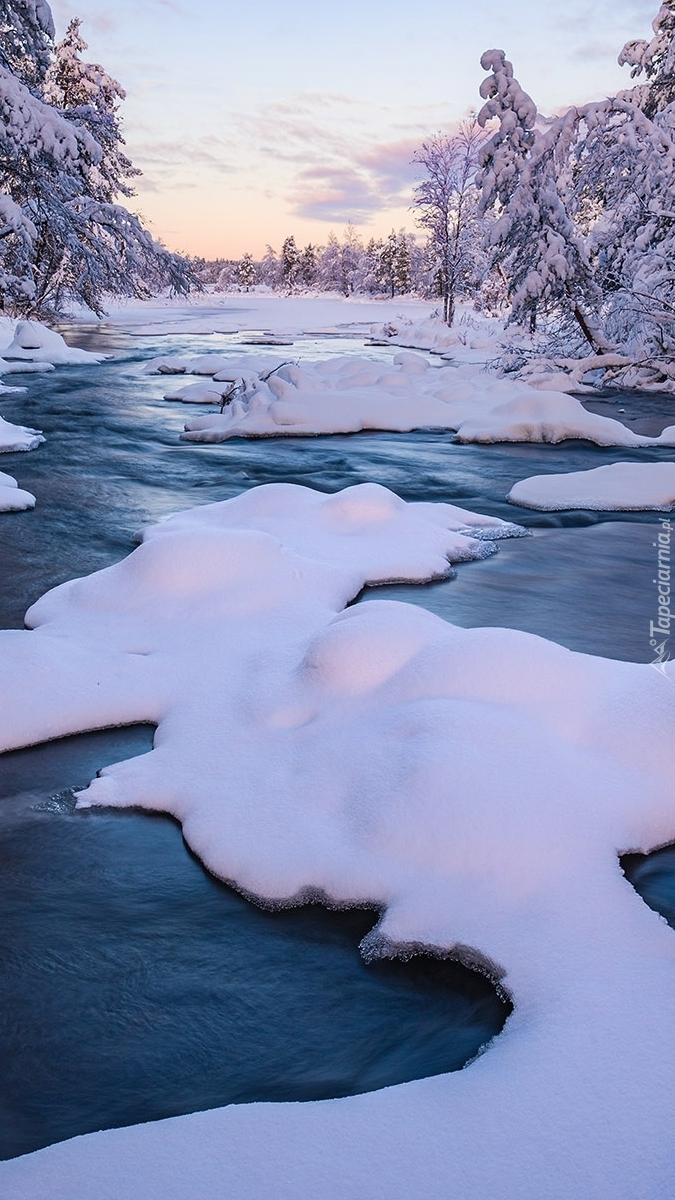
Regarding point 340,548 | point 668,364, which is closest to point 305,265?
point 668,364

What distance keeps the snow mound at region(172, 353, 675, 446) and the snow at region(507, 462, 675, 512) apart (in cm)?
205

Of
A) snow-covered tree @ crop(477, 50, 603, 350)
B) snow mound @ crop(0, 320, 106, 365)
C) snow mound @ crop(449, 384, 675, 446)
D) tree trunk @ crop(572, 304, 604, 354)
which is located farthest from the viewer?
snow mound @ crop(0, 320, 106, 365)

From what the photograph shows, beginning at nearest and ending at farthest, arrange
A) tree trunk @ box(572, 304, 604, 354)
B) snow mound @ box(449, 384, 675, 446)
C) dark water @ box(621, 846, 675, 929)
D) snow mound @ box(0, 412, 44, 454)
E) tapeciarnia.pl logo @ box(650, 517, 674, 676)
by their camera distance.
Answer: dark water @ box(621, 846, 675, 929) < tapeciarnia.pl logo @ box(650, 517, 674, 676) < snow mound @ box(0, 412, 44, 454) < snow mound @ box(449, 384, 675, 446) < tree trunk @ box(572, 304, 604, 354)

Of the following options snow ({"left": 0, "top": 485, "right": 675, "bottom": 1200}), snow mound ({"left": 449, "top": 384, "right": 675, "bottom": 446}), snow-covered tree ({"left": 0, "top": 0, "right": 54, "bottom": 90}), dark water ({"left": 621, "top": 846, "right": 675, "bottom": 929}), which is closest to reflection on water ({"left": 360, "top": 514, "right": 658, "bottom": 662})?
snow ({"left": 0, "top": 485, "right": 675, "bottom": 1200})

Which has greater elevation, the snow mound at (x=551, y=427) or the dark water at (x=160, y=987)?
the snow mound at (x=551, y=427)

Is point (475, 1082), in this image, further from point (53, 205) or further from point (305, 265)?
point (305, 265)

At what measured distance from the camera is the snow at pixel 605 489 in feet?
26.1

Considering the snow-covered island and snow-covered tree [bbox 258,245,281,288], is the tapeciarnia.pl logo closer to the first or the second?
the snow-covered island

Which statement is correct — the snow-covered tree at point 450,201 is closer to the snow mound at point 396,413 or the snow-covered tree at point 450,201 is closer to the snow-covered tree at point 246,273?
the snow mound at point 396,413

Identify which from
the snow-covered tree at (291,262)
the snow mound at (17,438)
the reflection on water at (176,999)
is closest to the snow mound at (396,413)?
the snow mound at (17,438)

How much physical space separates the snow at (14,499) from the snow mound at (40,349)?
1228 centimetres

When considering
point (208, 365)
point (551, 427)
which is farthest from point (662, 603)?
point (208, 365)

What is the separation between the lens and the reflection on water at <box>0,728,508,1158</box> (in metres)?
2.05

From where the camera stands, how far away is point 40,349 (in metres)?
20.2
